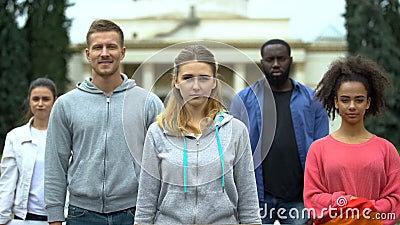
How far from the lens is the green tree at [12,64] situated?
23453 mm

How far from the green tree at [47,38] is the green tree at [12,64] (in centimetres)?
38

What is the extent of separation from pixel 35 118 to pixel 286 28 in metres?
30.4

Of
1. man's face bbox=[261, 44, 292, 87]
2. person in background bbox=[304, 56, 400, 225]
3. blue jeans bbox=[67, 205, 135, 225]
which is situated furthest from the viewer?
A: man's face bbox=[261, 44, 292, 87]

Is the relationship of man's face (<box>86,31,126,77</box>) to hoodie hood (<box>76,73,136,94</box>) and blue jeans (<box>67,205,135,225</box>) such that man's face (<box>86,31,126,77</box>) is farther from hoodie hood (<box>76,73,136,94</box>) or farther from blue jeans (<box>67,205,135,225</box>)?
blue jeans (<box>67,205,135,225</box>)

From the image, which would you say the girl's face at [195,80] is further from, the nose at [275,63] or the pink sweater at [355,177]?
the nose at [275,63]

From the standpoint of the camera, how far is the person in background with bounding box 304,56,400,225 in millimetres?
3652

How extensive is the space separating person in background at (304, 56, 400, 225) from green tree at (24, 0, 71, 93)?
67.2 feet

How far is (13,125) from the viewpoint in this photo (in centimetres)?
2298

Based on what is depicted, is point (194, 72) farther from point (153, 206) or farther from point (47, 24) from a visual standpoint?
point (47, 24)

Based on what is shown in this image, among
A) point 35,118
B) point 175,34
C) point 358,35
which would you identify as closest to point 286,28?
point 175,34

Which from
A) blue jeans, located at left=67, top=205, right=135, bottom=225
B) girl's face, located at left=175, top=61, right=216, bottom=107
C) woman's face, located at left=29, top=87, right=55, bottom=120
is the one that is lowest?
blue jeans, located at left=67, top=205, right=135, bottom=225

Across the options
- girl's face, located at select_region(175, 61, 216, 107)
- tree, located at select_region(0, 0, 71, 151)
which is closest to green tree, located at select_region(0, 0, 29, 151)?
tree, located at select_region(0, 0, 71, 151)

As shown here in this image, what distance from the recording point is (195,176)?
A: 10.2 ft

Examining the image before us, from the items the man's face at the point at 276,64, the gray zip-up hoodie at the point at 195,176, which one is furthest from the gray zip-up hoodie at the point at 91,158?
the man's face at the point at 276,64
